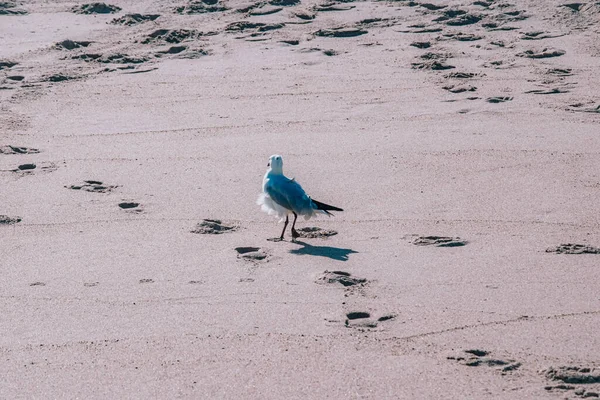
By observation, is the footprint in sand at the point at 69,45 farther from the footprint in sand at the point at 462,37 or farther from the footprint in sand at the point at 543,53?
the footprint in sand at the point at 543,53

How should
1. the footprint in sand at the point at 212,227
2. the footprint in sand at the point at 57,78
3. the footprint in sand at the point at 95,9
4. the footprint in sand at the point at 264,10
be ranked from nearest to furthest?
the footprint in sand at the point at 212,227 < the footprint in sand at the point at 57,78 < the footprint in sand at the point at 264,10 < the footprint in sand at the point at 95,9

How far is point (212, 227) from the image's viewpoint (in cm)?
672

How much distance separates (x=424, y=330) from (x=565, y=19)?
24.4ft

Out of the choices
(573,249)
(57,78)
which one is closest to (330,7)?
(57,78)

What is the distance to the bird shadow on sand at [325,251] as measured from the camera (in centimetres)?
619

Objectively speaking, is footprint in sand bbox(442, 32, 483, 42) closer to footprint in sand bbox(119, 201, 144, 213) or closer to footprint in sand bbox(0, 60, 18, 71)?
footprint in sand bbox(0, 60, 18, 71)

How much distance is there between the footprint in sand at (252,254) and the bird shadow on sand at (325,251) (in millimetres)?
190

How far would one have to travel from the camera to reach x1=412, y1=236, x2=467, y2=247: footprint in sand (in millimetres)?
6312

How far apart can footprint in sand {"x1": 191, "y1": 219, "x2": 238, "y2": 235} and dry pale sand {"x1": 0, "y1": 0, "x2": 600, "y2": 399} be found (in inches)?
1.2

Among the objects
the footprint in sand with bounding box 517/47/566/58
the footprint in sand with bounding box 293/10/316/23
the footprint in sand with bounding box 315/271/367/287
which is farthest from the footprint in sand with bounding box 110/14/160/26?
the footprint in sand with bounding box 315/271/367/287

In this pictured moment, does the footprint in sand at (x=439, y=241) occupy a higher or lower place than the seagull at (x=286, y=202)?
lower

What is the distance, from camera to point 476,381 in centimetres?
448

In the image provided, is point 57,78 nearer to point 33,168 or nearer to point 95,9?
point 33,168

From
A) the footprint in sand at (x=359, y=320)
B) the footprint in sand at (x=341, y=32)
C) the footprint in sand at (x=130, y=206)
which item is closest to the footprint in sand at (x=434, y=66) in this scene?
the footprint in sand at (x=341, y=32)
